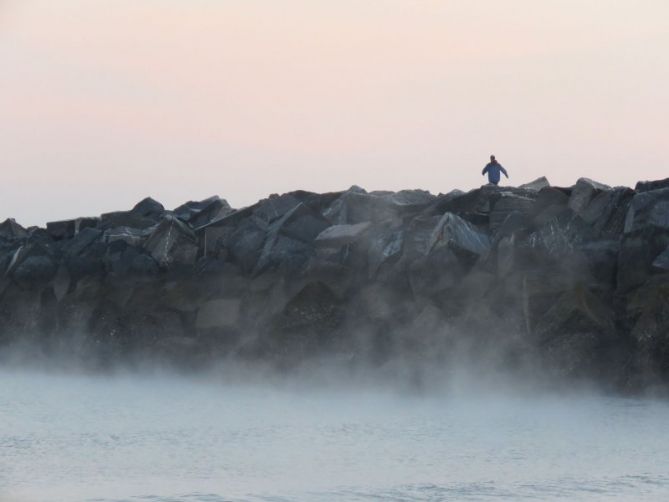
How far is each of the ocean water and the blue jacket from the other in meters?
8.38

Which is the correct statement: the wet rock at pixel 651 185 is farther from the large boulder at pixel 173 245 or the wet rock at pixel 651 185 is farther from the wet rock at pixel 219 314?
the large boulder at pixel 173 245

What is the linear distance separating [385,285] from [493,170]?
6747 millimetres

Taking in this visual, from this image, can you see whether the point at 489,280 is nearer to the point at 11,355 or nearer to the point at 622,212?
the point at 622,212

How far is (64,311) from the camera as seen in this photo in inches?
911

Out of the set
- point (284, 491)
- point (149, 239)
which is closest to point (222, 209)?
point (149, 239)

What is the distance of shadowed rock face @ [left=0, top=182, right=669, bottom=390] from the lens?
663 inches

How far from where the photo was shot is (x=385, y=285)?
19109 mm

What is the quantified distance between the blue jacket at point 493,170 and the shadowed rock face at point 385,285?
201 centimetres

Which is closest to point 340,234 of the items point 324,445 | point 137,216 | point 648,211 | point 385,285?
point 385,285

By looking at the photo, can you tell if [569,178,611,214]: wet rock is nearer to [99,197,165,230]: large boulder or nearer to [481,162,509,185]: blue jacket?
[481,162,509,185]: blue jacket

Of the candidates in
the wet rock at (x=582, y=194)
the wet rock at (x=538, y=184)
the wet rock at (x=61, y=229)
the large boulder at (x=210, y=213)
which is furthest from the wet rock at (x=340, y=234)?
the wet rock at (x=61, y=229)

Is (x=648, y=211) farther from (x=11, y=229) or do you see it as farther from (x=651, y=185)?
(x=11, y=229)

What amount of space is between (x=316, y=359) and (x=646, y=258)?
15.9ft

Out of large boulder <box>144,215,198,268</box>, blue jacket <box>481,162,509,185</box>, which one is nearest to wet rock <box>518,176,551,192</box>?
blue jacket <box>481,162,509,185</box>
